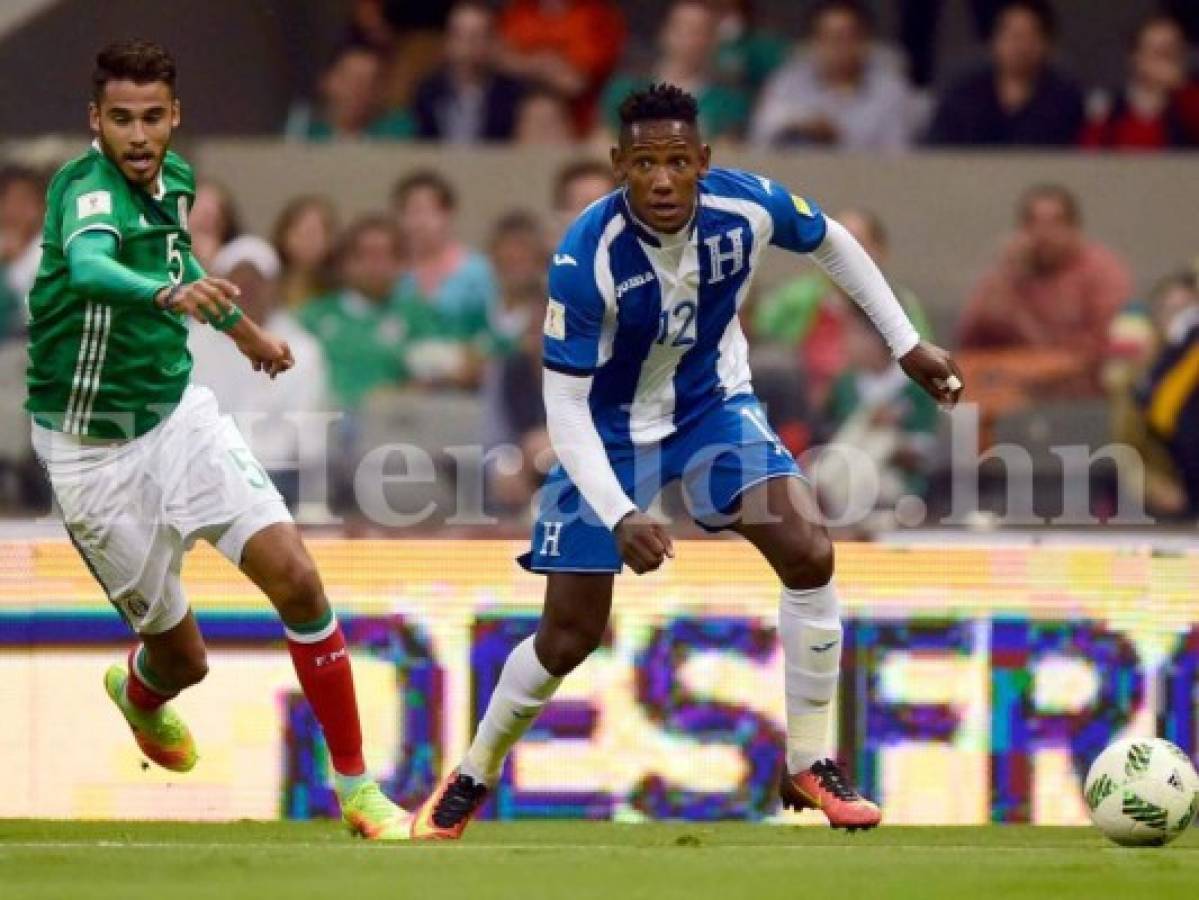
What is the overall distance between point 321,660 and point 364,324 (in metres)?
5.49

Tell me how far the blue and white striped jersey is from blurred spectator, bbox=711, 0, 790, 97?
6756 millimetres

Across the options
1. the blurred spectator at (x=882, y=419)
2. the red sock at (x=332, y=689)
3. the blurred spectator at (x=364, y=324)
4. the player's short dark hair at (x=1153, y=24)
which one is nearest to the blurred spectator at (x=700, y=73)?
the blurred spectator at (x=364, y=324)

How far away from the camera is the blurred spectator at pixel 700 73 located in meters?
15.2

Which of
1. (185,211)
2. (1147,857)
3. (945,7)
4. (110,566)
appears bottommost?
(1147,857)

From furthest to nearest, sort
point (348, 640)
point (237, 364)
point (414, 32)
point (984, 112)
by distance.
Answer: point (414, 32)
point (984, 112)
point (237, 364)
point (348, 640)

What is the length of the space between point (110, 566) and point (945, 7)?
28.7ft

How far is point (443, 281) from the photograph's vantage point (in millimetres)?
14273

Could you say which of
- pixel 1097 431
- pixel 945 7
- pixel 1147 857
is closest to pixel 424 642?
pixel 1147 857

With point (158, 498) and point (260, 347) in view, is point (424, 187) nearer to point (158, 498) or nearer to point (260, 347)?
point (158, 498)

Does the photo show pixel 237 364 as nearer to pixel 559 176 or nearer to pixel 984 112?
pixel 559 176

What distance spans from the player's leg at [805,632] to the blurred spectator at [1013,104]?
22.2 feet

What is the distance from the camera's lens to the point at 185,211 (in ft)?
28.8

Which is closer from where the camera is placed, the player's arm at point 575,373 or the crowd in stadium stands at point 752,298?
the player's arm at point 575,373

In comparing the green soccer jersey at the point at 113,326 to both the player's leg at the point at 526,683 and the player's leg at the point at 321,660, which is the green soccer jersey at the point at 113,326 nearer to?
the player's leg at the point at 321,660
